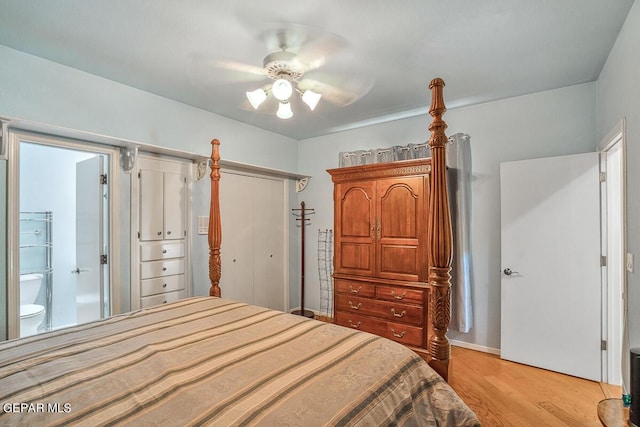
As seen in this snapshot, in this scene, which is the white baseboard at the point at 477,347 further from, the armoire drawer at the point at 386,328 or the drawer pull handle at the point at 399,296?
the drawer pull handle at the point at 399,296

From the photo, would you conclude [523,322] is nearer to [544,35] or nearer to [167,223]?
[544,35]

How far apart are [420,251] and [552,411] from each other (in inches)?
57.5

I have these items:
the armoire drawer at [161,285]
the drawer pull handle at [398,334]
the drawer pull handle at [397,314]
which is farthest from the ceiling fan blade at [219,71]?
the drawer pull handle at [398,334]

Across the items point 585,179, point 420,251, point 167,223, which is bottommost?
point 420,251

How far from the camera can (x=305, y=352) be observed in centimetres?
141

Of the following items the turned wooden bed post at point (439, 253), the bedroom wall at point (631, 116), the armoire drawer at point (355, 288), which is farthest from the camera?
the armoire drawer at point (355, 288)

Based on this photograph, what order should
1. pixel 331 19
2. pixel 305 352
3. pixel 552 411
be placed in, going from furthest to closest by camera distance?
pixel 552 411 < pixel 331 19 < pixel 305 352

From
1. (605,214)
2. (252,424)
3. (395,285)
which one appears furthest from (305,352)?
(605,214)

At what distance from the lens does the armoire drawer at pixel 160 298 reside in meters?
2.88

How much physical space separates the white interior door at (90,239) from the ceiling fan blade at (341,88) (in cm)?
194

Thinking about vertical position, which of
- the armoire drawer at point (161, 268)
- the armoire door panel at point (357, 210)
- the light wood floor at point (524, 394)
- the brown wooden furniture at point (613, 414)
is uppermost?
the armoire door panel at point (357, 210)

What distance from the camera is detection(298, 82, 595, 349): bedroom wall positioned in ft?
9.37

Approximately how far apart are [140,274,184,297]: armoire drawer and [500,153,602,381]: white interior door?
322 centimetres

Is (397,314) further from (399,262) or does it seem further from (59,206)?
(59,206)
